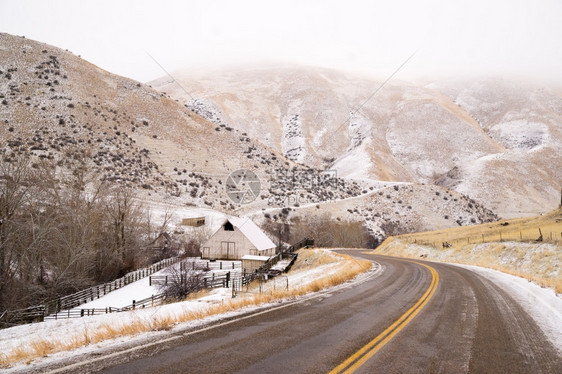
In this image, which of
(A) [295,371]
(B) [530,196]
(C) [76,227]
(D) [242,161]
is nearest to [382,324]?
(A) [295,371]

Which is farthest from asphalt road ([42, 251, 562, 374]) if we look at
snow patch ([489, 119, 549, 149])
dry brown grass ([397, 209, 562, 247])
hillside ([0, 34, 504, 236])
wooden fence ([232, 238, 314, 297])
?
snow patch ([489, 119, 549, 149])

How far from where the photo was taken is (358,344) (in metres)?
6.18

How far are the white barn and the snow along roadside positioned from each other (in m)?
32.5

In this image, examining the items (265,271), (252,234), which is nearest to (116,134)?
(252,234)

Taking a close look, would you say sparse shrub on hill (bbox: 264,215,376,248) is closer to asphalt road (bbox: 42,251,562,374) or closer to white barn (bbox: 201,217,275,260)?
white barn (bbox: 201,217,275,260)

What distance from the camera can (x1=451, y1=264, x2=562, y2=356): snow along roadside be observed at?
7363 millimetres

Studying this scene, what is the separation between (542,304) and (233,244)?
1511 inches

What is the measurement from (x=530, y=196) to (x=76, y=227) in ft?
403

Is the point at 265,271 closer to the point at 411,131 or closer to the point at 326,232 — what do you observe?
the point at 326,232

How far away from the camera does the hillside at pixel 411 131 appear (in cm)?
10938

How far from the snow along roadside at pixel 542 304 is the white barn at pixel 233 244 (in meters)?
32.5

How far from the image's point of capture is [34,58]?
273 ft

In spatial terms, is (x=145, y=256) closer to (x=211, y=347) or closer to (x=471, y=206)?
(x=211, y=347)

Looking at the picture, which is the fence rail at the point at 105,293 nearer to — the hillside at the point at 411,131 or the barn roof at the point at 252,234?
the barn roof at the point at 252,234
